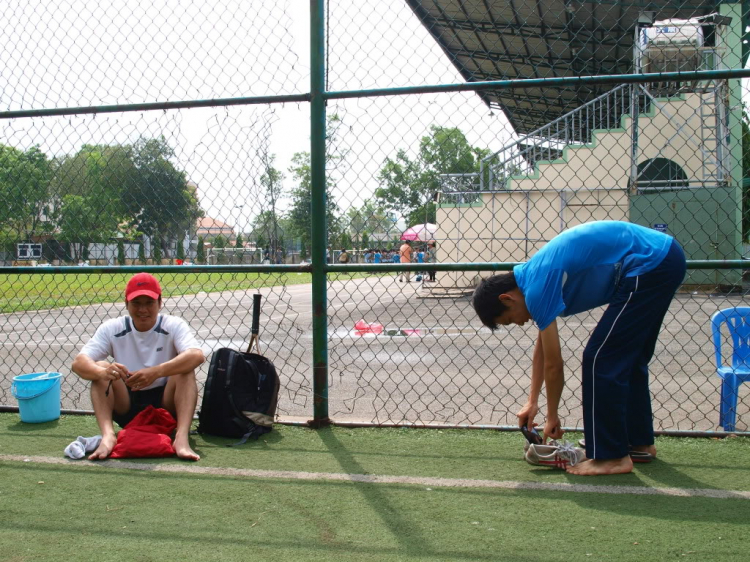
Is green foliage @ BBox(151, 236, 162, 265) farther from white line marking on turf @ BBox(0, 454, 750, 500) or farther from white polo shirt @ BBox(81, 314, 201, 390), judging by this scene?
white line marking on turf @ BBox(0, 454, 750, 500)

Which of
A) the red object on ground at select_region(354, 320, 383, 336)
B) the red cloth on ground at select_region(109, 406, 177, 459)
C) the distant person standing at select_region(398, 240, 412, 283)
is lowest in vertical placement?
the red object on ground at select_region(354, 320, 383, 336)

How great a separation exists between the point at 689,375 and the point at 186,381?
4.99 meters

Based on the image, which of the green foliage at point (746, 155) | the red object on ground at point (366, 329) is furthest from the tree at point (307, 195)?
the red object on ground at point (366, 329)

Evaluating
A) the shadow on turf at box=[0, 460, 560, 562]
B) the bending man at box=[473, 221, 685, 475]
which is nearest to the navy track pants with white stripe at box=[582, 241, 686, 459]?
the bending man at box=[473, 221, 685, 475]

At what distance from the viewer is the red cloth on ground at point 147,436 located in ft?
12.7

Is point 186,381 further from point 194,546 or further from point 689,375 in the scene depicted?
point 689,375

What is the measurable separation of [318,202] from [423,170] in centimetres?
84

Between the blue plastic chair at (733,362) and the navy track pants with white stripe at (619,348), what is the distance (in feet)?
4.25

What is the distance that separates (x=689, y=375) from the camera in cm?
669

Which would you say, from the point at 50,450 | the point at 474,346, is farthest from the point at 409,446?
the point at 474,346

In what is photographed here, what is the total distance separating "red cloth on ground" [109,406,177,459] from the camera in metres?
3.88

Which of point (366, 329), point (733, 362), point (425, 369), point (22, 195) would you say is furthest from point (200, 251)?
point (366, 329)

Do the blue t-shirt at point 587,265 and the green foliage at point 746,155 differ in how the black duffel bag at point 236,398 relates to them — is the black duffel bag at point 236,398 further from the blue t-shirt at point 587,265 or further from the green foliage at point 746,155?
the green foliage at point 746,155

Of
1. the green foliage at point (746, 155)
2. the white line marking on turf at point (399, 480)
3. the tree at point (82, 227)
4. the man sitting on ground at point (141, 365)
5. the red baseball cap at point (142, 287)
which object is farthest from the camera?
the green foliage at point (746, 155)
